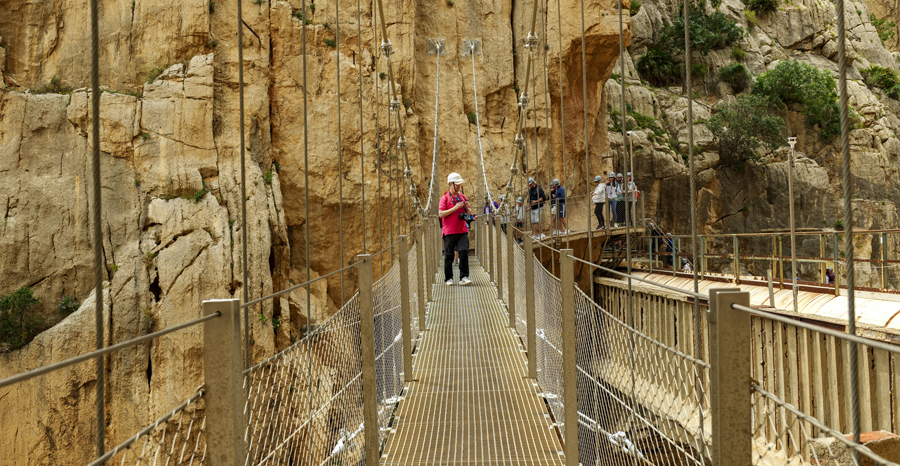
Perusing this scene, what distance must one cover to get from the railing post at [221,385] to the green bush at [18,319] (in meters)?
10.5

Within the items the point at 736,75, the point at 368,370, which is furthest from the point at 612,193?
the point at 736,75

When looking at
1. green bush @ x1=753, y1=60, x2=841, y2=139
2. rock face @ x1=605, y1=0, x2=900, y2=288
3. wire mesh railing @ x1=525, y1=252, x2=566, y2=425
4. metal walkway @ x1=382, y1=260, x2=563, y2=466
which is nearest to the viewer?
metal walkway @ x1=382, y1=260, x2=563, y2=466

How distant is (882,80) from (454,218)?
73.4 feet

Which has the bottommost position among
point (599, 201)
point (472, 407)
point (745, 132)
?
point (472, 407)

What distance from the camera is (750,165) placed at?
55.1 ft

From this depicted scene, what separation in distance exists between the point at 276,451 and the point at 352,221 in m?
9.97

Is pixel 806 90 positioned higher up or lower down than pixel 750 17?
lower down

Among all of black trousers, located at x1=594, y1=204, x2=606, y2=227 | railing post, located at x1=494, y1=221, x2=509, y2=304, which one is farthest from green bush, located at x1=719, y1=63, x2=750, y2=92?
railing post, located at x1=494, y1=221, x2=509, y2=304

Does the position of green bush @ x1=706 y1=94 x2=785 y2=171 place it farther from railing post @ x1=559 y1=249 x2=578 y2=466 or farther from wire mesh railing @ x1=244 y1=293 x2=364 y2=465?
wire mesh railing @ x1=244 y1=293 x2=364 y2=465

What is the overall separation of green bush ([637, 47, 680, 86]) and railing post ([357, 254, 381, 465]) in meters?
18.7

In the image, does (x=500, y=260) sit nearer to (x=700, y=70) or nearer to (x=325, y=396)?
(x=325, y=396)

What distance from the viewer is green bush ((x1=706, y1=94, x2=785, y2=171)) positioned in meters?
16.6

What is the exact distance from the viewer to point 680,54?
62.5ft

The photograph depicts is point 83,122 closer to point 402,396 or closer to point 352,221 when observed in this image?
point 352,221
